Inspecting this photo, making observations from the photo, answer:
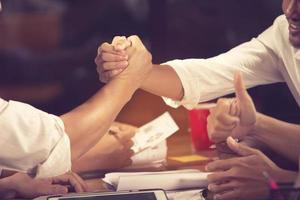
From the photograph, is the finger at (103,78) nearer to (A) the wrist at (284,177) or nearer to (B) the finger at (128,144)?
(B) the finger at (128,144)

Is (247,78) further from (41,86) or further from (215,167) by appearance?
(41,86)

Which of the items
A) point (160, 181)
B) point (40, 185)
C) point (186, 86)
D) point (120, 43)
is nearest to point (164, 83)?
point (186, 86)

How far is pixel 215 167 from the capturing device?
130cm

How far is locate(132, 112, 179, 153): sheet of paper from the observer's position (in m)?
1.49

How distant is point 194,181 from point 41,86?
43 centimetres

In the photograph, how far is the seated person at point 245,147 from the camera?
1268mm

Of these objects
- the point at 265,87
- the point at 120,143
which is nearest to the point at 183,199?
the point at 120,143

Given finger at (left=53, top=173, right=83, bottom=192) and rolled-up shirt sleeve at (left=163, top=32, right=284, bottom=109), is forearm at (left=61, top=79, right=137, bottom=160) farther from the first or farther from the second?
rolled-up shirt sleeve at (left=163, top=32, right=284, bottom=109)

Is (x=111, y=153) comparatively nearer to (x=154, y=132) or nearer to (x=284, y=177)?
(x=154, y=132)

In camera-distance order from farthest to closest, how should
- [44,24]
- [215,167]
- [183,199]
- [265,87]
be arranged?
[265,87] → [44,24] → [215,167] → [183,199]

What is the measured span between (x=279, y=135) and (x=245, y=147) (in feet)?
0.41

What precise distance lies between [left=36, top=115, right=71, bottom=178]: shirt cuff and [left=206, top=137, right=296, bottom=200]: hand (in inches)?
11.6

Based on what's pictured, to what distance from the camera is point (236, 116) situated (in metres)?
1.35

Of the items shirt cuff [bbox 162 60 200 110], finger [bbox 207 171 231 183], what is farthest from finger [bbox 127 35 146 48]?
finger [bbox 207 171 231 183]
